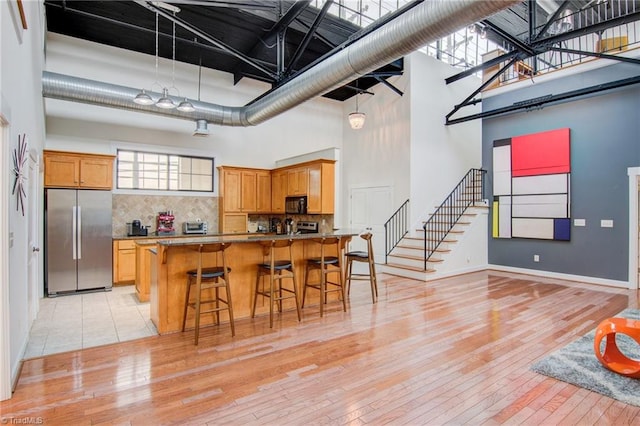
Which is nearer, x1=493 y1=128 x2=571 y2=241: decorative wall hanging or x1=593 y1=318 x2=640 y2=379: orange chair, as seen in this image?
x1=593 y1=318 x2=640 y2=379: orange chair

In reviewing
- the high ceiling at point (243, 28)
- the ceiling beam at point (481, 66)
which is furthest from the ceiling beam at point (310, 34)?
the ceiling beam at point (481, 66)

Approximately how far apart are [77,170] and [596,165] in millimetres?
9597

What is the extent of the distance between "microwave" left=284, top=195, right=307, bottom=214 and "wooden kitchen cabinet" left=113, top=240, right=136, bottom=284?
3305 millimetres

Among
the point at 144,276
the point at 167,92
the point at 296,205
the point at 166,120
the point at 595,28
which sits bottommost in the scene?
the point at 144,276

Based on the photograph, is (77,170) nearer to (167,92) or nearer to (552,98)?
(167,92)

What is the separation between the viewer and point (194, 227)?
728 cm

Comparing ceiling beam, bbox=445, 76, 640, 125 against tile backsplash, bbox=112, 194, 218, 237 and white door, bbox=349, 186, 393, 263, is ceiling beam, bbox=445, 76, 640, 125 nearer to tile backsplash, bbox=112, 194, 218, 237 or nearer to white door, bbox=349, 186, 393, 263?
white door, bbox=349, 186, 393, 263

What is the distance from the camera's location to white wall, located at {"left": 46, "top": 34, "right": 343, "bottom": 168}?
624 centimetres

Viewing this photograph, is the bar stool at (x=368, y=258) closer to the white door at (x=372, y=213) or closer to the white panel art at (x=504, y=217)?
the white door at (x=372, y=213)

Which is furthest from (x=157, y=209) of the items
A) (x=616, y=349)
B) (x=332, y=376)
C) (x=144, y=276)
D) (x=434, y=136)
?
(x=616, y=349)

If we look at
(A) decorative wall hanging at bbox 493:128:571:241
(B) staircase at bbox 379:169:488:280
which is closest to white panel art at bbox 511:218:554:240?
(A) decorative wall hanging at bbox 493:128:571:241

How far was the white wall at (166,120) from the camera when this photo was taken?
6242 mm

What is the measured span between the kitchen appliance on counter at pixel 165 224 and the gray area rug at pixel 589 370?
645 centimetres

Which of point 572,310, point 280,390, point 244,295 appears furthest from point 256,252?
point 572,310
